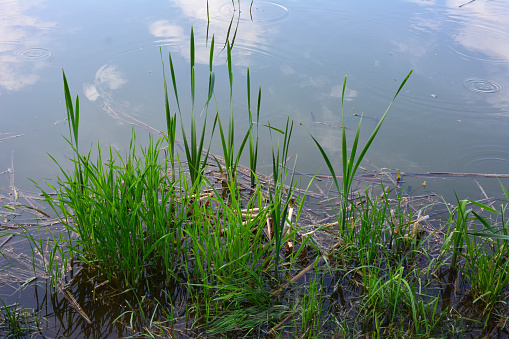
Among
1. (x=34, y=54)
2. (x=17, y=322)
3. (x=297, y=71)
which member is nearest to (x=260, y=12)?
(x=297, y=71)

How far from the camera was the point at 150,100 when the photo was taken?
296 centimetres

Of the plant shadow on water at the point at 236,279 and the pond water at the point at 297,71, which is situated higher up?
the pond water at the point at 297,71

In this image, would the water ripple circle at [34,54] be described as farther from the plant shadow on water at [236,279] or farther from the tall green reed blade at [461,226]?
the tall green reed blade at [461,226]

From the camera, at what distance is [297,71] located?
3.33 meters

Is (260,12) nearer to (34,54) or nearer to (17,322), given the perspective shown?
(34,54)

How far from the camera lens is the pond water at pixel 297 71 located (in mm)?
2600

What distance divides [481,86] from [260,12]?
2117 millimetres

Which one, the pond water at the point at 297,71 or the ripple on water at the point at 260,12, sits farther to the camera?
the ripple on water at the point at 260,12

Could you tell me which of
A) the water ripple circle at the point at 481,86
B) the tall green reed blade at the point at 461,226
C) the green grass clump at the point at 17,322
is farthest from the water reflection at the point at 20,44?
the water ripple circle at the point at 481,86

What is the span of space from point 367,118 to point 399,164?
464 mm

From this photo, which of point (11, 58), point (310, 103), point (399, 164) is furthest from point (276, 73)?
point (11, 58)

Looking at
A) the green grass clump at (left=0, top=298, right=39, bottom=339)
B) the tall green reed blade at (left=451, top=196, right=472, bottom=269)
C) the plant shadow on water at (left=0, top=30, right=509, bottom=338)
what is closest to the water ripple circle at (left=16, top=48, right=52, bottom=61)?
the plant shadow on water at (left=0, top=30, right=509, bottom=338)

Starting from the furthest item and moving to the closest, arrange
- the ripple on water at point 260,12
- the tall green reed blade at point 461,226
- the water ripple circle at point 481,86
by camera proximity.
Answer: the ripple on water at point 260,12
the water ripple circle at point 481,86
the tall green reed blade at point 461,226

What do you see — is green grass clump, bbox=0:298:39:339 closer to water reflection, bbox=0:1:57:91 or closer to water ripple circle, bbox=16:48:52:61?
water reflection, bbox=0:1:57:91
